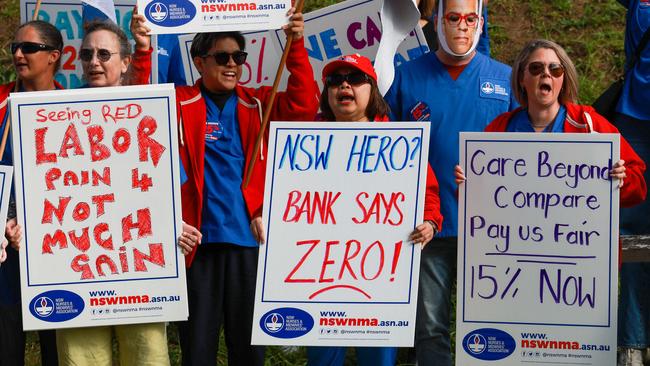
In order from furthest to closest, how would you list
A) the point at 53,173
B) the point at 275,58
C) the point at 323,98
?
the point at 275,58 < the point at 323,98 < the point at 53,173

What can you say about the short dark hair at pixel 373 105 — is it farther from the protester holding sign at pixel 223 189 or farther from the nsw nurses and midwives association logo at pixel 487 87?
the nsw nurses and midwives association logo at pixel 487 87

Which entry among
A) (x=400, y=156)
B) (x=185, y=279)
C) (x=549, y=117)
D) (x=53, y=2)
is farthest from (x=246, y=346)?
(x=53, y=2)

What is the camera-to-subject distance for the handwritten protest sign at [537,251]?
20.9 feet

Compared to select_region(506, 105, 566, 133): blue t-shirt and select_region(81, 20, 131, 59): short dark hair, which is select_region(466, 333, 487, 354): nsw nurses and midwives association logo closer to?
select_region(506, 105, 566, 133): blue t-shirt

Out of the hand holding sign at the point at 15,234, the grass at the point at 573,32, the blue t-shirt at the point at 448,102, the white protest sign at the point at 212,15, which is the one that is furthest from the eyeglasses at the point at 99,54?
the grass at the point at 573,32

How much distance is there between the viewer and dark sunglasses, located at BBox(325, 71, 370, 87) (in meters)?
6.61

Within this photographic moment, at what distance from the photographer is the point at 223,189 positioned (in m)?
6.65

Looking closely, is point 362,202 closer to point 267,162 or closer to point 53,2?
point 267,162

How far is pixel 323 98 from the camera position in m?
6.73

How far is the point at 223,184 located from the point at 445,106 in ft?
3.78

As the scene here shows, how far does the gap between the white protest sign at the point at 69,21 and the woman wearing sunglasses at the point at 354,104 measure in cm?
224

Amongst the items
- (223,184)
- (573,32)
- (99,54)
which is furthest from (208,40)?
(573,32)

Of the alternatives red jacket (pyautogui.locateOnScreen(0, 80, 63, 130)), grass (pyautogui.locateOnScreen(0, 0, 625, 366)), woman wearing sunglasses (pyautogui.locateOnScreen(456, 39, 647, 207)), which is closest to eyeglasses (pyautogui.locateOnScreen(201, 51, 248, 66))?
red jacket (pyautogui.locateOnScreen(0, 80, 63, 130))

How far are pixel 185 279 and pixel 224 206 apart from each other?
18.2 inches
